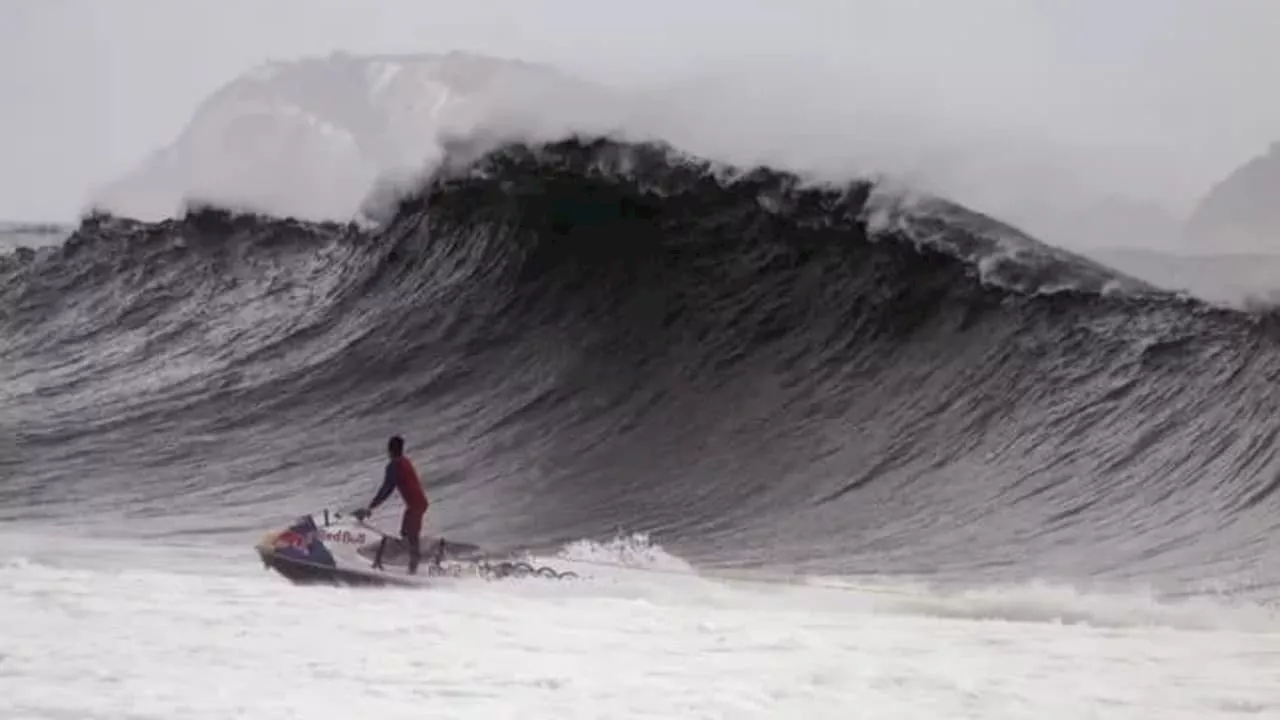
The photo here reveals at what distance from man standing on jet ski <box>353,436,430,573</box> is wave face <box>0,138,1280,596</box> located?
0.44 feet

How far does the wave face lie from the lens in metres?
2.96

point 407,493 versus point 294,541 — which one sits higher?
point 407,493

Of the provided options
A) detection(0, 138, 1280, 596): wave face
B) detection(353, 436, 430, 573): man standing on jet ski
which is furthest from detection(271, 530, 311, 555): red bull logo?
detection(0, 138, 1280, 596): wave face

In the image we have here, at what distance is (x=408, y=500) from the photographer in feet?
9.21

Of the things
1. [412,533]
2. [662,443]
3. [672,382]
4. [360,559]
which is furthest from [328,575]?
[672,382]

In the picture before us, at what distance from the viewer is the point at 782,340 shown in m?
3.90

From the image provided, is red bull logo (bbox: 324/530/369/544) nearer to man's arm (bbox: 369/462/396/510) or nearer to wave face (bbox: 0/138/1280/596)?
man's arm (bbox: 369/462/396/510)

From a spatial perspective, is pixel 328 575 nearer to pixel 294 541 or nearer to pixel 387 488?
pixel 294 541

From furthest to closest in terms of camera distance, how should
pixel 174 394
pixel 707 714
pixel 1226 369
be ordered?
1. pixel 174 394
2. pixel 1226 369
3. pixel 707 714

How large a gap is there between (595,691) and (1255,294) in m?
2.33

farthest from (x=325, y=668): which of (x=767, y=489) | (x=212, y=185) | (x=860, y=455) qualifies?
(x=212, y=185)

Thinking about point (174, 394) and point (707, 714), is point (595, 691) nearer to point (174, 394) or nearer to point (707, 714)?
point (707, 714)

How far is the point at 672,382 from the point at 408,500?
1130 mm

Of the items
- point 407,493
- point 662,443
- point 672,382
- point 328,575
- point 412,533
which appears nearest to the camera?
point 328,575
